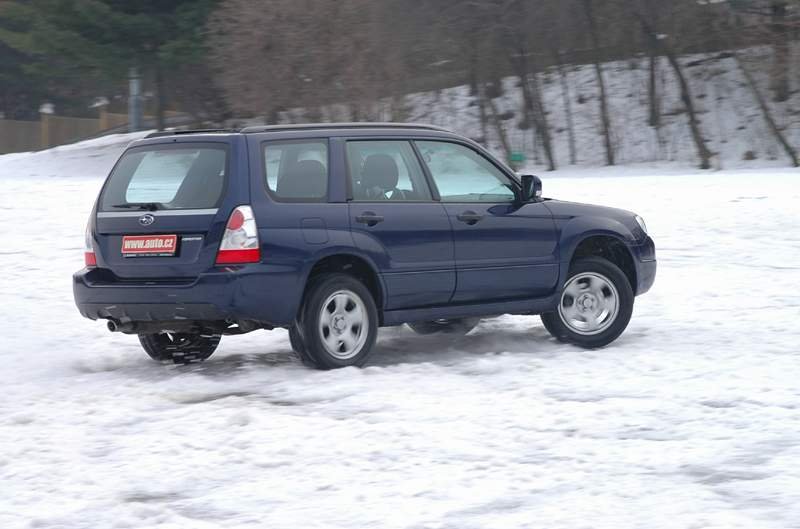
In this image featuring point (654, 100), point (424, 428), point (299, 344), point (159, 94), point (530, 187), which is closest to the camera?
point (424, 428)

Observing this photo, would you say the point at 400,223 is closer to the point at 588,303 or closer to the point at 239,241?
the point at 239,241

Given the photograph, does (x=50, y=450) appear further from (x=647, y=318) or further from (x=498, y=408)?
(x=647, y=318)

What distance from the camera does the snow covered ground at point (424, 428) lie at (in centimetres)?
567

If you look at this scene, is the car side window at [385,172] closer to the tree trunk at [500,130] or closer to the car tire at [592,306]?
the car tire at [592,306]

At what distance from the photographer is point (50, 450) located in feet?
22.1

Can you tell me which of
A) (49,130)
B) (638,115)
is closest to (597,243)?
(638,115)

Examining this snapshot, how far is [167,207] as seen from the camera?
871cm

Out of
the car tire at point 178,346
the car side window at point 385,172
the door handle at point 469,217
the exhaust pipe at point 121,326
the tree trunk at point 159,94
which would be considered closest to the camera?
the exhaust pipe at point 121,326

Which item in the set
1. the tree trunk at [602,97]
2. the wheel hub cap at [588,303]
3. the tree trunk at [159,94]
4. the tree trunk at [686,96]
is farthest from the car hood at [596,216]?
the tree trunk at [159,94]

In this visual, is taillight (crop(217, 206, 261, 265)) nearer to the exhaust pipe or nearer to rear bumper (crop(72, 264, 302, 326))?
rear bumper (crop(72, 264, 302, 326))

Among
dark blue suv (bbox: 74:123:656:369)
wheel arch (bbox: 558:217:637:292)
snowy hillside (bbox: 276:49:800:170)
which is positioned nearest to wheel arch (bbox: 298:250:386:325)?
dark blue suv (bbox: 74:123:656:369)

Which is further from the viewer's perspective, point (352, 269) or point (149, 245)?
point (352, 269)

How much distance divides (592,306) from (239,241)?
3040mm

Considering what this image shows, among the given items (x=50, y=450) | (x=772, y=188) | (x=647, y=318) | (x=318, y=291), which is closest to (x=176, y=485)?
(x=50, y=450)
